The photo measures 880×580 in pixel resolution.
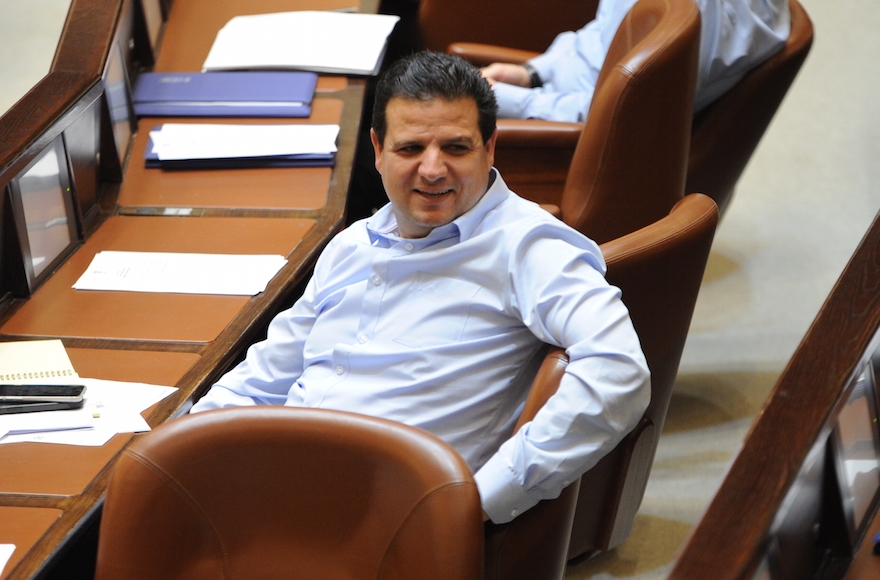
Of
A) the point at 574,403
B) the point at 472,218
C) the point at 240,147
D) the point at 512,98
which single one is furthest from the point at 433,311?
the point at 512,98

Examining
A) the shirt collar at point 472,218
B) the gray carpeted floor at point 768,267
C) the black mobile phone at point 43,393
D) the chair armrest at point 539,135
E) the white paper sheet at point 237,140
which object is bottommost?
the gray carpeted floor at point 768,267

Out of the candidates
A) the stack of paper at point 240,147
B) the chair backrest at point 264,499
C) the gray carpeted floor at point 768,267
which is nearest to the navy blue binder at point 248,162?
the stack of paper at point 240,147

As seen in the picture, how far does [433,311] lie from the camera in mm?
1580

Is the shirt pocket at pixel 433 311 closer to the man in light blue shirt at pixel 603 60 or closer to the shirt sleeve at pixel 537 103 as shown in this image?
the man in light blue shirt at pixel 603 60

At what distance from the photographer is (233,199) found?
2332 mm

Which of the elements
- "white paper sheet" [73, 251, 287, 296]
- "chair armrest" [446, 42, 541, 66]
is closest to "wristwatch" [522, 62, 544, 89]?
"chair armrest" [446, 42, 541, 66]

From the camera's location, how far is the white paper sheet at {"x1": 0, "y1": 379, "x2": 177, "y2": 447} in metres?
1.59

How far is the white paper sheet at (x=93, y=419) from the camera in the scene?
1588 millimetres

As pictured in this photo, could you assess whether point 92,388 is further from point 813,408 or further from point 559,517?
point 813,408

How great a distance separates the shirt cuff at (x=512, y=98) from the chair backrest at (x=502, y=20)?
0.69 metres

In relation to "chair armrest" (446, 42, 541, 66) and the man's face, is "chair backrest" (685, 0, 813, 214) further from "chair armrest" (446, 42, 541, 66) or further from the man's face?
the man's face

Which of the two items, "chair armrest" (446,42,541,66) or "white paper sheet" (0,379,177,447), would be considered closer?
"white paper sheet" (0,379,177,447)

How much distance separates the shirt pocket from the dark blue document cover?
3.83 ft

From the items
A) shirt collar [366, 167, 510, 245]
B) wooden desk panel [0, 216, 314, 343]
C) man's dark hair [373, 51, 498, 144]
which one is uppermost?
man's dark hair [373, 51, 498, 144]
